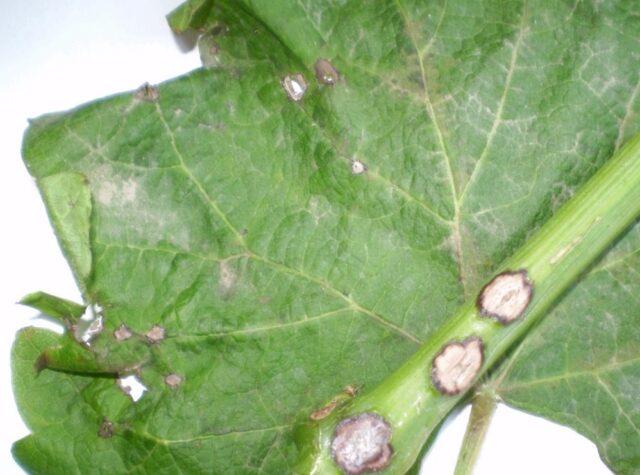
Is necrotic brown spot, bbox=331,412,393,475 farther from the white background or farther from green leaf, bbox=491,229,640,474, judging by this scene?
the white background

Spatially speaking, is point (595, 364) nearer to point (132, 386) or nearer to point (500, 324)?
point (500, 324)

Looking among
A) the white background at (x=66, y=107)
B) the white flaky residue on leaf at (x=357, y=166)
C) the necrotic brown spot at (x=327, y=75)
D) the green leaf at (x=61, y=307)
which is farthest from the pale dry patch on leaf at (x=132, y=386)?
the necrotic brown spot at (x=327, y=75)

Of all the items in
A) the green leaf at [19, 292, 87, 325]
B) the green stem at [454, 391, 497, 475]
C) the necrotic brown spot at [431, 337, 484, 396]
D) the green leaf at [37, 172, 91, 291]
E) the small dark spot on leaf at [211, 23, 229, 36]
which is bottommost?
the green stem at [454, 391, 497, 475]

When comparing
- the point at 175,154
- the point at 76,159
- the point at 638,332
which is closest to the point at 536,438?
the point at 638,332

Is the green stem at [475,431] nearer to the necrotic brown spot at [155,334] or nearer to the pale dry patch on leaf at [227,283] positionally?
the pale dry patch on leaf at [227,283]

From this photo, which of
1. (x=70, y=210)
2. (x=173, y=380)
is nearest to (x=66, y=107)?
(x=70, y=210)

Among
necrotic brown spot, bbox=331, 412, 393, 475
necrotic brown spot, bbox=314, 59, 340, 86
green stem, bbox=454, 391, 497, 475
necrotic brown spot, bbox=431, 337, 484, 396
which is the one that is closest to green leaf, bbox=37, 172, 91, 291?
necrotic brown spot, bbox=314, 59, 340, 86
